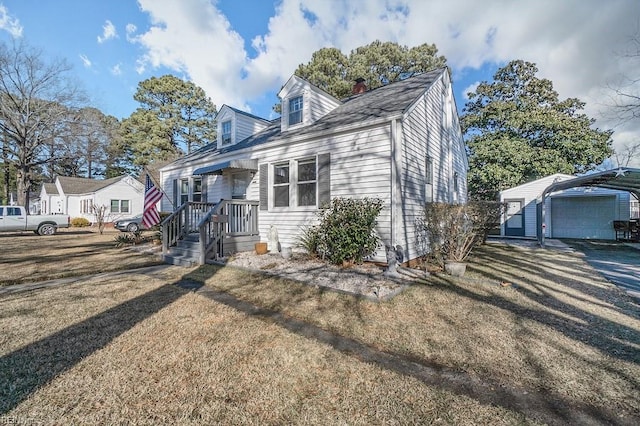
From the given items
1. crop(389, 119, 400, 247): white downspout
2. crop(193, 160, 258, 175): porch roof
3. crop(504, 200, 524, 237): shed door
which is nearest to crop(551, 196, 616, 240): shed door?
crop(504, 200, 524, 237): shed door

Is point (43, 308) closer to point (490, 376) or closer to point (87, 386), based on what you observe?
point (87, 386)

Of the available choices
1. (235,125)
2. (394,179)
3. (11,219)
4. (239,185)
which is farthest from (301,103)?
(11,219)

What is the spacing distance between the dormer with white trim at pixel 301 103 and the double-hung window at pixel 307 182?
5.47 feet

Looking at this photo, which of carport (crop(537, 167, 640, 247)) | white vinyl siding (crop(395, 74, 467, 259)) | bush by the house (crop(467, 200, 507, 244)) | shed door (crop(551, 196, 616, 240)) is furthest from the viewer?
shed door (crop(551, 196, 616, 240))

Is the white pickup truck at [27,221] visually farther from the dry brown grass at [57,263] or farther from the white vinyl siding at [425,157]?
the white vinyl siding at [425,157]

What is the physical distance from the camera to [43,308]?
13.9 feet

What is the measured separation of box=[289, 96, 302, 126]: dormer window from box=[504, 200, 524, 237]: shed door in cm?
1352

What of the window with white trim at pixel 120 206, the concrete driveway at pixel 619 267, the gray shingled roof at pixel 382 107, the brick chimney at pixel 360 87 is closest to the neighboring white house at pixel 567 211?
the concrete driveway at pixel 619 267

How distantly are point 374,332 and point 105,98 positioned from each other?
33954 mm

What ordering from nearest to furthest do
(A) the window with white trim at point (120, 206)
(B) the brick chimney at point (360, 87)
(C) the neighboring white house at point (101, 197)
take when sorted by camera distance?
(B) the brick chimney at point (360, 87), (C) the neighboring white house at point (101, 197), (A) the window with white trim at point (120, 206)

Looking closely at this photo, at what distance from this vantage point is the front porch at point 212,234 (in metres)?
7.76

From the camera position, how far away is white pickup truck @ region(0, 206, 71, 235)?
15766 millimetres

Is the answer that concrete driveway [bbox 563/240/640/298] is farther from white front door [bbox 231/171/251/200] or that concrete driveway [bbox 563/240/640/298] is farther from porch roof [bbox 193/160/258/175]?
white front door [bbox 231/171/251/200]

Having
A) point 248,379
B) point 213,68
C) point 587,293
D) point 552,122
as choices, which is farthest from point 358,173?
point 552,122
